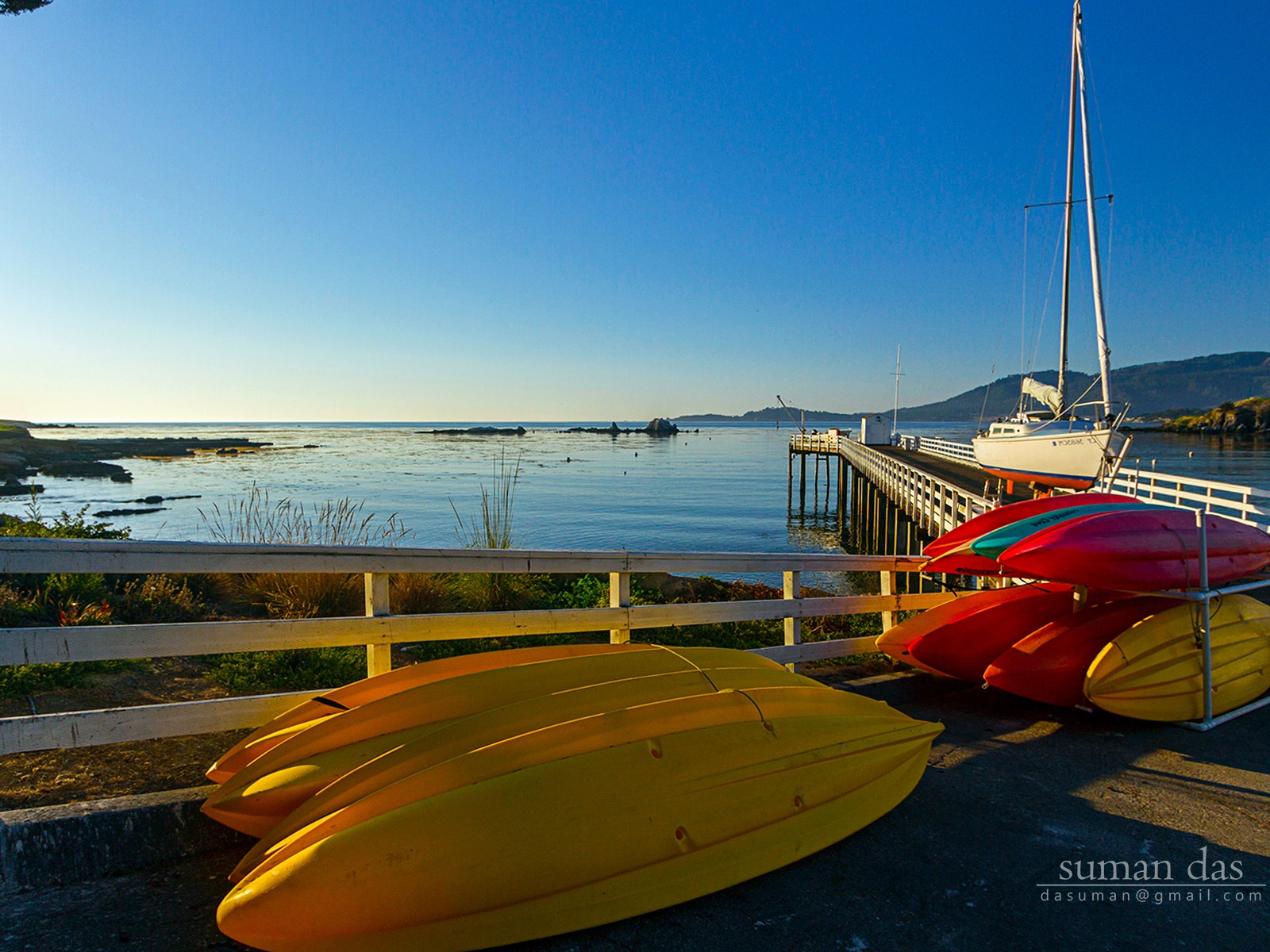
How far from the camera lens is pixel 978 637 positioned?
4754mm

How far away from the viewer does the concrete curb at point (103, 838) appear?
2527mm

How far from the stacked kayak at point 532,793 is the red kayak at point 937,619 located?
5.26 feet

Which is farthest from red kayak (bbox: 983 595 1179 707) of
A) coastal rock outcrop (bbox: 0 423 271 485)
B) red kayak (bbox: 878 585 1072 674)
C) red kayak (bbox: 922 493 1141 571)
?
coastal rock outcrop (bbox: 0 423 271 485)

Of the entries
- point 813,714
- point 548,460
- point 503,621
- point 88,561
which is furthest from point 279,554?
point 548,460

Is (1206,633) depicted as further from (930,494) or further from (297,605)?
(930,494)

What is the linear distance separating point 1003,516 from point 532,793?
4.12 m

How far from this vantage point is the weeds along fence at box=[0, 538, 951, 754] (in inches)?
110

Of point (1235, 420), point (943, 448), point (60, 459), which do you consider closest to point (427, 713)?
point (943, 448)

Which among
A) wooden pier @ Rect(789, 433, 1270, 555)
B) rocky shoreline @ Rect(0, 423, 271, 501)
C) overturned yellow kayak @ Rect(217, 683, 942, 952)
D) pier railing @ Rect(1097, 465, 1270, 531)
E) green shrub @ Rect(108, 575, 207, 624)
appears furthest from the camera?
rocky shoreline @ Rect(0, 423, 271, 501)

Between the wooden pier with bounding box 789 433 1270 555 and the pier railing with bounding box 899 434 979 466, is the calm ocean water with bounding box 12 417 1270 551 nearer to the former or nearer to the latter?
the wooden pier with bounding box 789 433 1270 555

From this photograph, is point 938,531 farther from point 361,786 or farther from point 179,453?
point 179,453

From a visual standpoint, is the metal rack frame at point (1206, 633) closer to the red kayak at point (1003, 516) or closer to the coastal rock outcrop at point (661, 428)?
the red kayak at point (1003, 516)

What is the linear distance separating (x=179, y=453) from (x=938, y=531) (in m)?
68.8

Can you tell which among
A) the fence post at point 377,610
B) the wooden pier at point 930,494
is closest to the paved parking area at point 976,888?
the fence post at point 377,610
